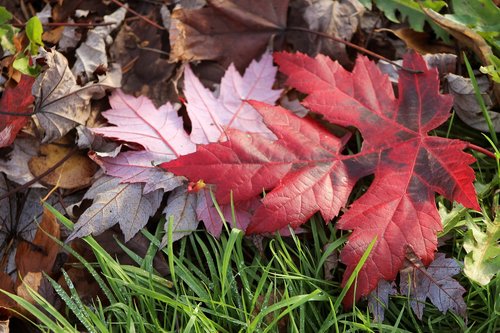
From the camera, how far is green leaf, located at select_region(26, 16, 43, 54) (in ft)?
4.94

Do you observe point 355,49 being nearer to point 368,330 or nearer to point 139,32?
point 139,32

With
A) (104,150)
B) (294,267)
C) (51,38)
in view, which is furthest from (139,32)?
(294,267)

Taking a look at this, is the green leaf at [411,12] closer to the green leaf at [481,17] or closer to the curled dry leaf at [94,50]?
the green leaf at [481,17]

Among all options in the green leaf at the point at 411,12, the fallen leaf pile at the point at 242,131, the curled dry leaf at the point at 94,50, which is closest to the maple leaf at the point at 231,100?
the fallen leaf pile at the point at 242,131

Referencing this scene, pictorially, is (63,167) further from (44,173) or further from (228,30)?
(228,30)

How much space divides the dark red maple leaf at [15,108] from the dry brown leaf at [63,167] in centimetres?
10

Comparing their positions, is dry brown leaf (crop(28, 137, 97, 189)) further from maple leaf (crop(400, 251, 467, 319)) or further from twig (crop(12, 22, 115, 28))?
maple leaf (crop(400, 251, 467, 319))

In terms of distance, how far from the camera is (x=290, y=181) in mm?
1339

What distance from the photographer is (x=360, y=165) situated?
1.39 m

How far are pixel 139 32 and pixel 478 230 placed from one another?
116 cm

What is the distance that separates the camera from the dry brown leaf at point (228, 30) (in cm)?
171

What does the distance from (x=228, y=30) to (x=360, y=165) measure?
0.64m

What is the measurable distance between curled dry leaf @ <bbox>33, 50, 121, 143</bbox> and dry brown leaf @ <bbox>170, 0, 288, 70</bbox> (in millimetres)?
310

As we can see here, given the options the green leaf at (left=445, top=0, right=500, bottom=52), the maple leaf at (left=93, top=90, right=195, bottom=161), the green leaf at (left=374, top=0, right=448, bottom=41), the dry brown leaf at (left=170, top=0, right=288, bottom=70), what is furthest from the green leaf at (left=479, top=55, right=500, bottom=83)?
the maple leaf at (left=93, top=90, right=195, bottom=161)
